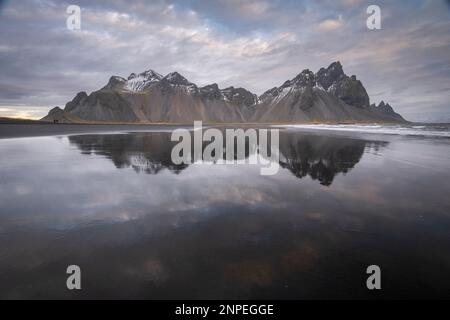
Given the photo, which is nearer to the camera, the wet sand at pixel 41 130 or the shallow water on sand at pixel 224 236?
the shallow water on sand at pixel 224 236

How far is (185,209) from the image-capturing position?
8.27 m

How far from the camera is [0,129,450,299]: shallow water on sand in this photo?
14.4 feet

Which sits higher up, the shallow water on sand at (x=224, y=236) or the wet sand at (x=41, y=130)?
the wet sand at (x=41, y=130)

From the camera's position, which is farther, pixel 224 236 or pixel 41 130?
pixel 41 130

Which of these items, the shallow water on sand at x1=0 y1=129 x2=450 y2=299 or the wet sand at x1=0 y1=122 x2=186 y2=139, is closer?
the shallow water on sand at x1=0 y1=129 x2=450 y2=299

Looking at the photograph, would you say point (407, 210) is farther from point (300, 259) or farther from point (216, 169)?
point (216, 169)

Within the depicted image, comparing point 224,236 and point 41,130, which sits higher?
point 41,130

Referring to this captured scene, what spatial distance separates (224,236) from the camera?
20.6 ft

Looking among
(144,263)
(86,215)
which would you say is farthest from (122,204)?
(144,263)

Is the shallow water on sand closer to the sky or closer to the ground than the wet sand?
closer to the ground

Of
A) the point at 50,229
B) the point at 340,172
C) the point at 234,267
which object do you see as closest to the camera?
the point at 234,267

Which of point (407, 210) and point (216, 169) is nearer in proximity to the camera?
point (407, 210)

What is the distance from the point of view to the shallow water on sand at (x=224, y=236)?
4.38 metres

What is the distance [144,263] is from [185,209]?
3.29m
